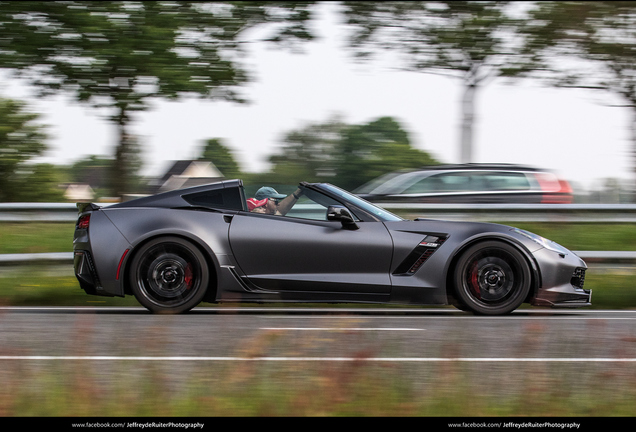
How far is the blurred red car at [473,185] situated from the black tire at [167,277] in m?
7.30

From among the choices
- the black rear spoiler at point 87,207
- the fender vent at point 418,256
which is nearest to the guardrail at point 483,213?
the black rear spoiler at point 87,207

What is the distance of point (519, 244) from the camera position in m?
6.86

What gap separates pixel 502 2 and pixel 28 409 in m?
11.3

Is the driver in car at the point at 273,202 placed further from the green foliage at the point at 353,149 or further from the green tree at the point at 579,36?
the green foliage at the point at 353,149

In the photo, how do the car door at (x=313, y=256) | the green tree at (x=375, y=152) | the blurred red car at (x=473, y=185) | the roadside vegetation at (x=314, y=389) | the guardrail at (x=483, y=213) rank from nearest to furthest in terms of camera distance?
the roadside vegetation at (x=314, y=389)
the car door at (x=313, y=256)
the guardrail at (x=483, y=213)
the blurred red car at (x=473, y=185)
the green tree at (x=375, y=152)

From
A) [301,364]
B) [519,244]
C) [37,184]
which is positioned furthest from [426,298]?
[37,184]

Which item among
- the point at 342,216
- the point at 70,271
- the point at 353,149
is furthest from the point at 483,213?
the point at 353,149

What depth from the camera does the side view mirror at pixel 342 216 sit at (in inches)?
267

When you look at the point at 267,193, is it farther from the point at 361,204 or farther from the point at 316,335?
the point at 316,335

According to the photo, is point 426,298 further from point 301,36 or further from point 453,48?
point 453,48

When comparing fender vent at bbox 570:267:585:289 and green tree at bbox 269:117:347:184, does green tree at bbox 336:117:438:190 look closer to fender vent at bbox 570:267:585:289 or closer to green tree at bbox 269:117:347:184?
green tree at bbox 269:117:347:184

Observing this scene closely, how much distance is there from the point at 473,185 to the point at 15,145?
10996mm

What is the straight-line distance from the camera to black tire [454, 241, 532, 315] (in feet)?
22.3

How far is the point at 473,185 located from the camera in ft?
48.0
